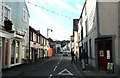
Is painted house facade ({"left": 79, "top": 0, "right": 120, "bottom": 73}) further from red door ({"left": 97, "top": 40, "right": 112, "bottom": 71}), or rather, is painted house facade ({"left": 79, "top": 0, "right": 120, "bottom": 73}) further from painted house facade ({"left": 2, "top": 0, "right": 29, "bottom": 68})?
painted house facade ({"left": 2, "top": 0, "right": 29, "bottom": 68})

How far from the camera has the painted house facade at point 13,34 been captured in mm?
21966

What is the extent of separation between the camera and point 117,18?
1948 cm

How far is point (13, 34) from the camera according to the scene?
76.2 ft

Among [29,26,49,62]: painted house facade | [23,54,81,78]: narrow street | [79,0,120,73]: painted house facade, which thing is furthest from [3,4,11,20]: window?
[29,26,49,62]: painted house facade

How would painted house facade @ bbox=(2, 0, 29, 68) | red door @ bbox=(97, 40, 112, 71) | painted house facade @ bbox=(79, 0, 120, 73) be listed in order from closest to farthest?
painted house facade @ bbox=(79, 0, 120, 73), red door @ bbox=(97, 40, 112, 71), painted house facade @ bbox=(2, 0, 29, 68)

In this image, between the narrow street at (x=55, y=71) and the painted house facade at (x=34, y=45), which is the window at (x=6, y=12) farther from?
the painted house facade at (x=34, y=45)

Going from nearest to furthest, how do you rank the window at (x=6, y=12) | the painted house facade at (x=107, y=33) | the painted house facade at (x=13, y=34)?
the painted house facade at (x=107, y=33), the painted house facade at (x=13, y=34), the window at (x=6, y=12)

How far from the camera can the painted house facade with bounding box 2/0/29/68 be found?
21966mm

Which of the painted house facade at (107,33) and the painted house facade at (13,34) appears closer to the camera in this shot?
the painted house facade at (107,33)

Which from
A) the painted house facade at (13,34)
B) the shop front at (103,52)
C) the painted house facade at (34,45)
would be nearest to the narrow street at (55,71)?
the shop front at (103,52)

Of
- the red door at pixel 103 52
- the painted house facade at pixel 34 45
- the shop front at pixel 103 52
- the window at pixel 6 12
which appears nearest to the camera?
the shop front at pixel 103 52

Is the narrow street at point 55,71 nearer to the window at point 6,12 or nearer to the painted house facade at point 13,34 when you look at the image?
the painted house facade at point 13,34

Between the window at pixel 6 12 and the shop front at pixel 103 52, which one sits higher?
the window at pixel 6 12

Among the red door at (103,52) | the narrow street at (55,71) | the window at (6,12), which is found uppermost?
the window at (6,12)
